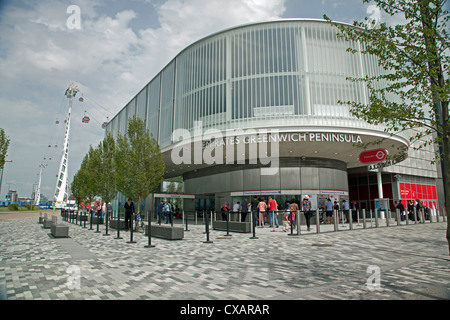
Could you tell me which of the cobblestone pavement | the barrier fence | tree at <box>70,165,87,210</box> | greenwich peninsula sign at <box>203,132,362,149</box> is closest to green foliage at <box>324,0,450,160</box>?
the cobblestone pavement

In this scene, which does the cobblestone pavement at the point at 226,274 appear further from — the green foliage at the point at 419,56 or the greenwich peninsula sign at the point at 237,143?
the greenwich peninsula sign at the point at 237,143

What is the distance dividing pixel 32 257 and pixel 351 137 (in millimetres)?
21834

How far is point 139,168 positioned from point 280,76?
44.6 ft

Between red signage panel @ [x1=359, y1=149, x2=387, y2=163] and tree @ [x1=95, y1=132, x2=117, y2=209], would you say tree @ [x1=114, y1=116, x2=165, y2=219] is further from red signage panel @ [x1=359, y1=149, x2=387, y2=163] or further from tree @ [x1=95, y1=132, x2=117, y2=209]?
red signage panel @ [x1=359, y1=149, x2=387, y2=163]

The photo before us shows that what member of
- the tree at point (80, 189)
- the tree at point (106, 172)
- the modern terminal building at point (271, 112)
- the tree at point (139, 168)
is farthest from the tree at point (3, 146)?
the tree at point (80, 189)

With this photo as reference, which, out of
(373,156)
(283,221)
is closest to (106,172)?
(283,221)

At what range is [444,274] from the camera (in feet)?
20.8

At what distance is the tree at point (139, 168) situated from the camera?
17.8 meters

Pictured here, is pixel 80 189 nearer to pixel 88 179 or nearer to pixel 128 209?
pixel 88 179

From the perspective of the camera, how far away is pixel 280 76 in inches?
945

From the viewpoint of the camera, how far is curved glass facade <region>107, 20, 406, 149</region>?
23312mm

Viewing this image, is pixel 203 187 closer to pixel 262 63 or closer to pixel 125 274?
pixel 262 63

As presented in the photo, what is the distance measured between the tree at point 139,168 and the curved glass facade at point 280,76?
319 inches

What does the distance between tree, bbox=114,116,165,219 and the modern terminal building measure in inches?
285
